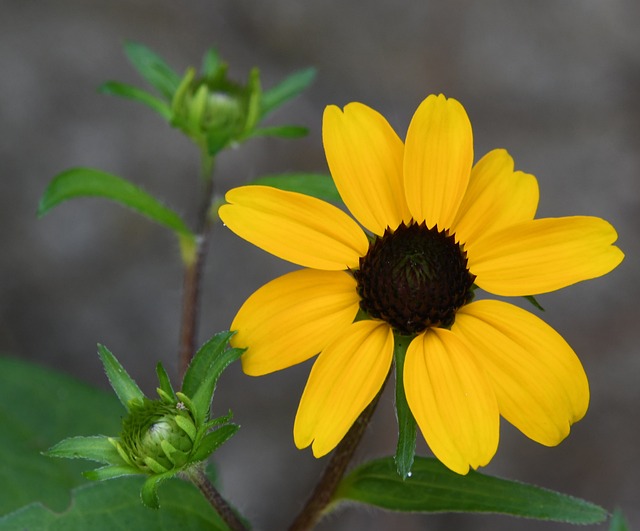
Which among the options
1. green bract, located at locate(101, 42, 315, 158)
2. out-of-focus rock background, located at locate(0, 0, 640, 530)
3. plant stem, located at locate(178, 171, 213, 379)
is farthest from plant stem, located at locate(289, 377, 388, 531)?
out-of-focus rock background, located at locate(0, 0, 640, 530)

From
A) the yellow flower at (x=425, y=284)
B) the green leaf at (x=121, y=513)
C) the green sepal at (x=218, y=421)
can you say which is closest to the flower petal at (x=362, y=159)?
the yellow flower at (x=425, y=284)

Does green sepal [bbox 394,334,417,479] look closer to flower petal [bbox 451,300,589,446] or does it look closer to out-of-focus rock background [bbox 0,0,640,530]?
flower petal [bbox 451,300,589,446]

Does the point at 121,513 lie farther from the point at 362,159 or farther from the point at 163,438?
the point at 362,159

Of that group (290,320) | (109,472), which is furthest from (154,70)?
(109,472)

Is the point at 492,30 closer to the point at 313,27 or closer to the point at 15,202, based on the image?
the point at 313,27

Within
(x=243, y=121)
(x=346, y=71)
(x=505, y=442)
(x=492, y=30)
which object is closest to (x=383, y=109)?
(x=346, y=71)
